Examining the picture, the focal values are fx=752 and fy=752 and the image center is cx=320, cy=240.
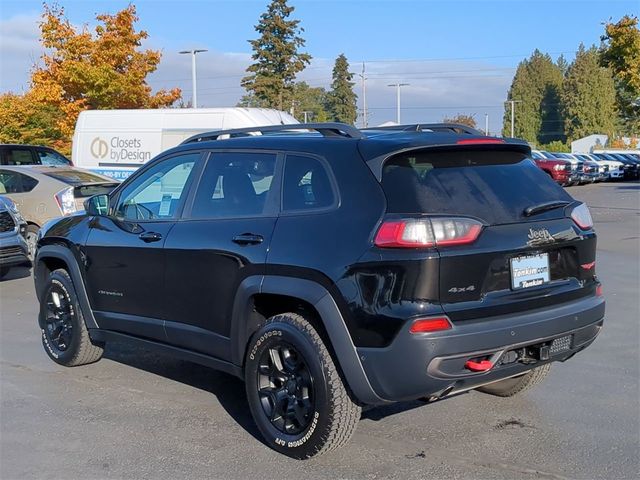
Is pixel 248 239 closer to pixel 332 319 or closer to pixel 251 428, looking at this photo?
pixel 332 319

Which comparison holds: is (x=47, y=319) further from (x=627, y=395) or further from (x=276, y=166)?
(x=627, y=395)

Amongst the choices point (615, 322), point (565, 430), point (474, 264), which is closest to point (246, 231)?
point (474, 264)

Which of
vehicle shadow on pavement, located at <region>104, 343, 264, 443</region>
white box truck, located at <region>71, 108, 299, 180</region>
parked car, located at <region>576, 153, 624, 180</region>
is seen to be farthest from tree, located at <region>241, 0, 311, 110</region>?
vehicle shadow on pavement, located at <region>104, 343, 264, 443</region>

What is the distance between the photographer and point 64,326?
20.2ft

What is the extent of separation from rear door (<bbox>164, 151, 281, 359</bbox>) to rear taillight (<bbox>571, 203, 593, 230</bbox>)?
1.77 metres

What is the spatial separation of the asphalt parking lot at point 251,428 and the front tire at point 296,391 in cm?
15

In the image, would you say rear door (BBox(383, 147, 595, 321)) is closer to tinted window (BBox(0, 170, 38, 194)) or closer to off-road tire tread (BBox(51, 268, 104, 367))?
off-road tire tread (BBox(51, 268, 104, 367))

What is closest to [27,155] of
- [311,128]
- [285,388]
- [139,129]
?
[139,129]

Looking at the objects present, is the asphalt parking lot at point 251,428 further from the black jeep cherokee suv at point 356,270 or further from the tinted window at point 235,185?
the tinted window at point 235,185

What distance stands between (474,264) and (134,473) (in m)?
2.17

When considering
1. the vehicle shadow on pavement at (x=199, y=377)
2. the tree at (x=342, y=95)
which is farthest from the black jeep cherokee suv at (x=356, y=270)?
the tree at (x=342, y=95)

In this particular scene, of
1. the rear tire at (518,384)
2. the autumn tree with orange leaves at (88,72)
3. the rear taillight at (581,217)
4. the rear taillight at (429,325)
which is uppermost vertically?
the autumn tree with orange leaves at (88,72)

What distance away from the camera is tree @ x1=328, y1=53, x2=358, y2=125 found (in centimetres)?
8994

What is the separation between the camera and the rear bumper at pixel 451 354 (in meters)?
3.74
